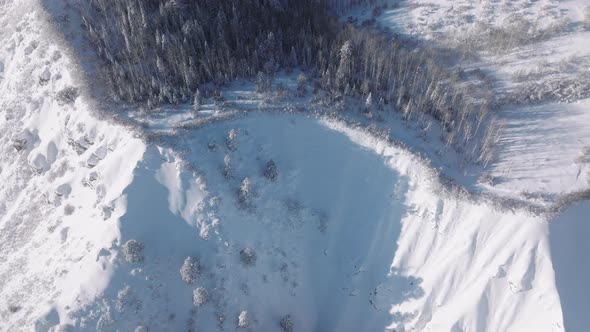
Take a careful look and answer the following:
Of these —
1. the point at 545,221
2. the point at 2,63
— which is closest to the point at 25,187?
the point at 2,63

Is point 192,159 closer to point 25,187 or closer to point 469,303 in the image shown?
point 25,187

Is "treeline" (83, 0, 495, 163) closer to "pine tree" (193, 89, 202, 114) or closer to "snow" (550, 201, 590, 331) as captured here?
"pine tree" (193, 89, 202, 114)

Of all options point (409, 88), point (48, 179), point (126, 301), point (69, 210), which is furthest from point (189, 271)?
point (409, 88)

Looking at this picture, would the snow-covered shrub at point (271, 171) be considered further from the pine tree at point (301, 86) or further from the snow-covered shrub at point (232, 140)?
the pine tree at point (301, 86)

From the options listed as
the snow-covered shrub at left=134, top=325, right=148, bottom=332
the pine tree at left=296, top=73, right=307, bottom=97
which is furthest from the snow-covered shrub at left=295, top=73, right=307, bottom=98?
the snow-covered shrub at left=134, top=325, right=148, bottom=332

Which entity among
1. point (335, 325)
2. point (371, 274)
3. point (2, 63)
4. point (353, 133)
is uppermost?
point (2, 63)
